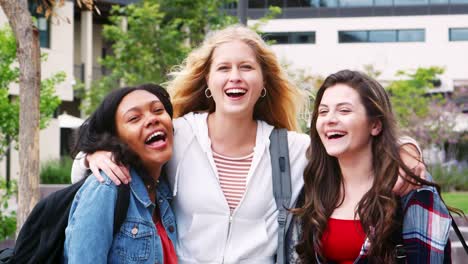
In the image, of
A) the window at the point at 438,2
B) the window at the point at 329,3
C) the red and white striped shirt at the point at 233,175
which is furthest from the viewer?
the window at the point at 329,3

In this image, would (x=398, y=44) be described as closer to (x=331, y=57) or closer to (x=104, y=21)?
(x=331, y=57)

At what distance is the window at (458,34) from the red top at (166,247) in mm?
41382

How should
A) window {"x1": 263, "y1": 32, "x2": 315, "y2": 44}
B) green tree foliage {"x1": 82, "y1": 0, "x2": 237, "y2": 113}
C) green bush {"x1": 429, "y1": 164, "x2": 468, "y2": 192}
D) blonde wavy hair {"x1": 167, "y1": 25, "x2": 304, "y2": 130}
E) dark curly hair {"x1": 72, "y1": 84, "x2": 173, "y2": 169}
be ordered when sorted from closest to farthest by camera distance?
1. dark curly hair {"x1": 72, "y1": 84, "x2": 173, "y2": 169}
2. blonde wavy hair {"x1": 167, "y1": 25, "x2": 304, "y2": 130}
3. green tree foliage {"x1": 82, "y1": 0, "x2": 237, "y2": 113}
4. green bush {"x1": 429, "y1": 164, "x2": 468, "y2": 192}
5. window {"x1": 263, "y1": 32, "x2": 315, "y2": 44}

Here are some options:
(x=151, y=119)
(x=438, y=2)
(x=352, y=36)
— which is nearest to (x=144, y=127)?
(x=151, y=119)

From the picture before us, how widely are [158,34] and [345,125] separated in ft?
40.4

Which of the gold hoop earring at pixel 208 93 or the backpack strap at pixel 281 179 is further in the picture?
the gold hoop earring at pixel 208 93

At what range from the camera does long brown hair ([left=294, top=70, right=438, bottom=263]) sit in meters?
3.54

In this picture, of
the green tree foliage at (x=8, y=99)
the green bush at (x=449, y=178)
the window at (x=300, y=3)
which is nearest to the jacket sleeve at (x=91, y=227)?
the green tree foliage at (x=8, y=99)

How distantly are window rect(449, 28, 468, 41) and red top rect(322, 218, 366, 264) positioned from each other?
41185 mm

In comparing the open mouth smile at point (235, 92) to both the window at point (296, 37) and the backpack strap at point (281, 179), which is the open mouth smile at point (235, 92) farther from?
the window at point (296, 37)

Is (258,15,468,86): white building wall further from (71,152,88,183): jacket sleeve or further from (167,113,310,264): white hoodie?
(71,152,88,183): jacket sleeve

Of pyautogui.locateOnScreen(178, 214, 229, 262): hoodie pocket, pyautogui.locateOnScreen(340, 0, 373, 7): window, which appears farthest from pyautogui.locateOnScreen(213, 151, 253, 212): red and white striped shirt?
pyautogui.locateOnScreen(340, 0, 373, 7): window

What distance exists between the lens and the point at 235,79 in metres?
4.18

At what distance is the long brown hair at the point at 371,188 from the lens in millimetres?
3545
